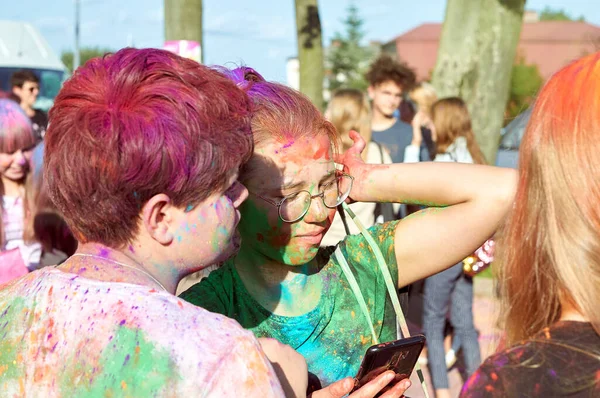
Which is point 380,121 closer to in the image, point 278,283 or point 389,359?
point 278,283

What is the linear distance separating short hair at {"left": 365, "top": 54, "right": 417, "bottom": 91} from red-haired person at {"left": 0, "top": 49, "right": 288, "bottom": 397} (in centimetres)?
536

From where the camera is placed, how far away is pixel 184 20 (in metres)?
7.07

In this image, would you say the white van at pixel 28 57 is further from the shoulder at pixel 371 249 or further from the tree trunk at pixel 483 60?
the shoulder at pixel 371 249

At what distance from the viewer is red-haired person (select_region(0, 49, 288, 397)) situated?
1.26 m

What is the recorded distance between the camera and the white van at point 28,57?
49.1ft

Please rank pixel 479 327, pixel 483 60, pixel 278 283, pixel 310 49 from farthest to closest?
pixel 483 60 → pixel 310 49 → pixel 479 327 → pixel 278 283

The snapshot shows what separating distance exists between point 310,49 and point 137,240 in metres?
8.07

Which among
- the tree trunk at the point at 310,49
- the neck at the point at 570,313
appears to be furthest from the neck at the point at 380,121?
the neck at the point at 570,313

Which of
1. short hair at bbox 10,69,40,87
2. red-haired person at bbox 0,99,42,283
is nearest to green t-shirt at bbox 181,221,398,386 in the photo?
red-haired person at bbox 0,99,42,283

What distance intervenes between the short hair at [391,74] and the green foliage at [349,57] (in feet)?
159

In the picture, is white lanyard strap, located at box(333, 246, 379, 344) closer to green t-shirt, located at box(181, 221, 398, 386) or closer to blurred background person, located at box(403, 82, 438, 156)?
green t-shirt, located at box(181, 221, 398, 386)

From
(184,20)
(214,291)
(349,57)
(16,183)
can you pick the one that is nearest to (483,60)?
(184,20)

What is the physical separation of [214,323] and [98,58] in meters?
0.59

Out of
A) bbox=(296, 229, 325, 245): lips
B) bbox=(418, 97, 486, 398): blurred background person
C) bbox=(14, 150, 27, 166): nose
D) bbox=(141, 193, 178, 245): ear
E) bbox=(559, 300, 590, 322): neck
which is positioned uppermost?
bbox=(141, 193, 178, 245): ear
